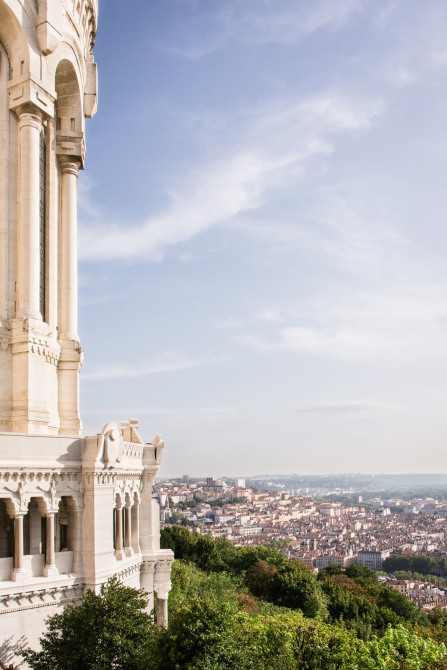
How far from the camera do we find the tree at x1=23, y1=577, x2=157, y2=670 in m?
18.0

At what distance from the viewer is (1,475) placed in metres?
19.2

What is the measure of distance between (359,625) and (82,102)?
146 feet

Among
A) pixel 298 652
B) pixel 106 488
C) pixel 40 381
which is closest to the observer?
pixel 106 488

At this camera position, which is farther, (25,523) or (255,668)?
(25,523)

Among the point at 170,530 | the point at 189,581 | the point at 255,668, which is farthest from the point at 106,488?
the point at 170,530

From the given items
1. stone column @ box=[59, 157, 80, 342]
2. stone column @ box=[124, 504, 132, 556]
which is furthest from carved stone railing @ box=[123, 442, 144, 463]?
stone column @ box=[59, 157, 80, 342]

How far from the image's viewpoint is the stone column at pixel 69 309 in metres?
29.6

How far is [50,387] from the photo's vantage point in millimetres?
27875

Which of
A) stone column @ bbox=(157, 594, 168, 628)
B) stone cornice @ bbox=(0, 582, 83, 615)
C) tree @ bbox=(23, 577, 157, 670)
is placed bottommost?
stone column @ bbox=(157, 594, 168, 628)

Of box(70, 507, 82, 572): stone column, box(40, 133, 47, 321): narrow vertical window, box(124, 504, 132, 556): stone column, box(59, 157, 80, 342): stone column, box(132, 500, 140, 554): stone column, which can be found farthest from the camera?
box(59, 157, 80, 342): stone column

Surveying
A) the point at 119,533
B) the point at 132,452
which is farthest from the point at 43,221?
the point at 119,533

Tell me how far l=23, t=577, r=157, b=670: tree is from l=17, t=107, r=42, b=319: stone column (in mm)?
11528

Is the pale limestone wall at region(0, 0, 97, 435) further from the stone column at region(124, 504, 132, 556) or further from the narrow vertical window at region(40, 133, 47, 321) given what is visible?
the stone column at region(124, 504, 132, 556)

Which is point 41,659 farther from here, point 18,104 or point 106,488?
point 18,104
